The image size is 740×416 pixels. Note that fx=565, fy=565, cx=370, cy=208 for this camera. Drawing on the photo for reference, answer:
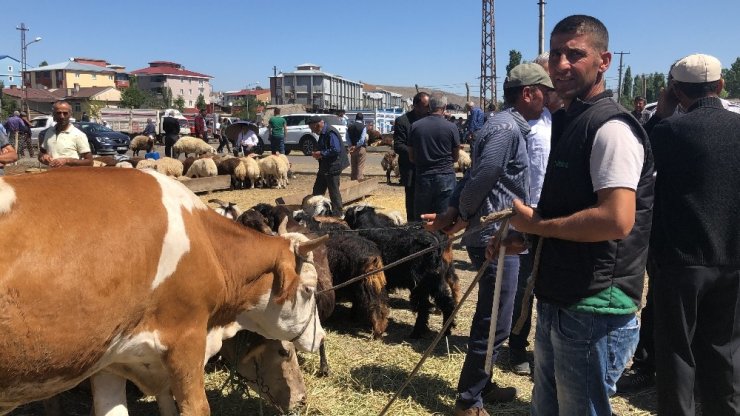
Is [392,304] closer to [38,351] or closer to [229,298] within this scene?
[229,298]

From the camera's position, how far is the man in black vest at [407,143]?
8312 millimetres

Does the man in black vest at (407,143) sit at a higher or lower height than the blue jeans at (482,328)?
higher

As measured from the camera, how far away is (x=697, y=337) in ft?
10.9

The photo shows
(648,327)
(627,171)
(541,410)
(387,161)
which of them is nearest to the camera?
(627,171)

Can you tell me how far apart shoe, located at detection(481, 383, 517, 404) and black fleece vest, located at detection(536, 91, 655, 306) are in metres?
2.05

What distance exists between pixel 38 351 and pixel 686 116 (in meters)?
3.50

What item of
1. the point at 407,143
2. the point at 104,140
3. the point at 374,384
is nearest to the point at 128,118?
the point at 104,140

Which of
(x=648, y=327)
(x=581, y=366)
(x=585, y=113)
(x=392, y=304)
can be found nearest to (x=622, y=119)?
(x=585, y=113)

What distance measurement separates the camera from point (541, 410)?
9.54 ft

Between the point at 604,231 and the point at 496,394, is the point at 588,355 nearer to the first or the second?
the point at 604,231

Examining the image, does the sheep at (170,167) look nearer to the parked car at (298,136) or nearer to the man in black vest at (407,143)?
the man in black vest at (407,143)

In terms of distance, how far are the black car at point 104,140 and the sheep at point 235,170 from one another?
1302cm

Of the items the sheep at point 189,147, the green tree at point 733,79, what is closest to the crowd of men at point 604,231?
the sheep at point 189,147

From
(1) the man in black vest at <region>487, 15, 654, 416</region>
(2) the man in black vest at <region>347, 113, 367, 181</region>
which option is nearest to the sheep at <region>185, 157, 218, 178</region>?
(2) the man in black vest at <region>347, 113, 367, 181</region>
